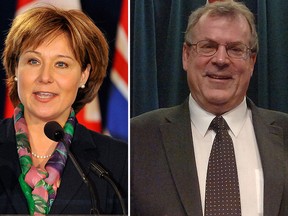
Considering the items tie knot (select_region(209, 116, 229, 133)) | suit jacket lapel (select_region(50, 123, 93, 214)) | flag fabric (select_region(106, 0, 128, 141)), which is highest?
flag fabric (select_region(106, 0, 128, 141))

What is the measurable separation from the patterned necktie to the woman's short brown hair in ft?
2.12

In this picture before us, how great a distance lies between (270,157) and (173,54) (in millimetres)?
682

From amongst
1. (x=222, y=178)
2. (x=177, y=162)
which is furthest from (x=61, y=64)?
(x=222, y=178)

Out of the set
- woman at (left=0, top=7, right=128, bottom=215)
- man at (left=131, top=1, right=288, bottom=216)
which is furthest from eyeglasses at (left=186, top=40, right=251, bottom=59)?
woman at (left=0, top=7, right=128, bottom=215)

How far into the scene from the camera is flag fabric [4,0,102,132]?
8.16 ft

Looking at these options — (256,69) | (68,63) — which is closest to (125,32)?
(68,63)

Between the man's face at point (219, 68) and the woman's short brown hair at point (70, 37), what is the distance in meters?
0.45

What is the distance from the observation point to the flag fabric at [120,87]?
251cm

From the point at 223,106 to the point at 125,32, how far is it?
61 centimetres

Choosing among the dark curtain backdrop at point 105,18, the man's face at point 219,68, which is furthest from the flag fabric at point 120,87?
the man's face at point 219,68

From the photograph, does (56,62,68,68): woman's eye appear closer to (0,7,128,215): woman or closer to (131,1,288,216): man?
(0,7,128,215): woman

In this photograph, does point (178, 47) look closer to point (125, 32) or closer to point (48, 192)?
point (125, 32)

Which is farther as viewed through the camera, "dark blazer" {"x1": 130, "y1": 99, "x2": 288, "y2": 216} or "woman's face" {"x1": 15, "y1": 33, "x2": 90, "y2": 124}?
"woman's face" {"x1": 15, "y1": 33, "x2": 90, "y2": 124}

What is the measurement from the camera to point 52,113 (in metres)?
2.49
